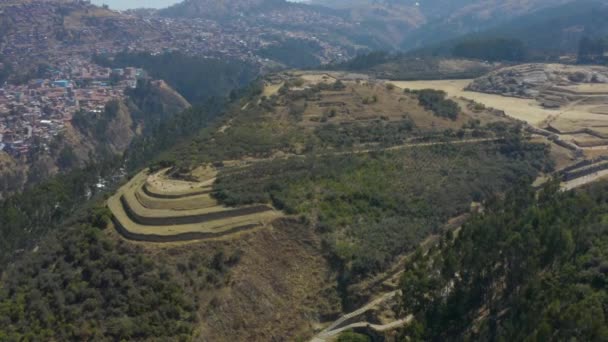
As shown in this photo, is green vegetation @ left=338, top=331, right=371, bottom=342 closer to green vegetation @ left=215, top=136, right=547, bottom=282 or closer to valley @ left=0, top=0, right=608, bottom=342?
valley @ left=0, top=0, right=608, bottom=342

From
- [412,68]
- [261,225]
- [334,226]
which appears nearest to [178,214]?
[261,225]

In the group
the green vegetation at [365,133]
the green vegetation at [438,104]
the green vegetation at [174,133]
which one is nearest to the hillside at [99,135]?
the green vegetation at [174,133]

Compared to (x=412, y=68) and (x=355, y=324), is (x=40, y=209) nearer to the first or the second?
(x=355, y=324)

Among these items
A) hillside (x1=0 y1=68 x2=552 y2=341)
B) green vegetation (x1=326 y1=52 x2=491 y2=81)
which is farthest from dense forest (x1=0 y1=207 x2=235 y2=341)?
green vegetation (x1=326 y1=52 x2=491 y2=81)

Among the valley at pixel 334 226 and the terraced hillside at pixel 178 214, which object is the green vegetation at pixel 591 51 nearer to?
the valley at pixel 334 226

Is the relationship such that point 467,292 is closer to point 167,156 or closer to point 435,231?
point 435,231

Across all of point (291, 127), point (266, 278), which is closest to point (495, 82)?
point (291, 127)
